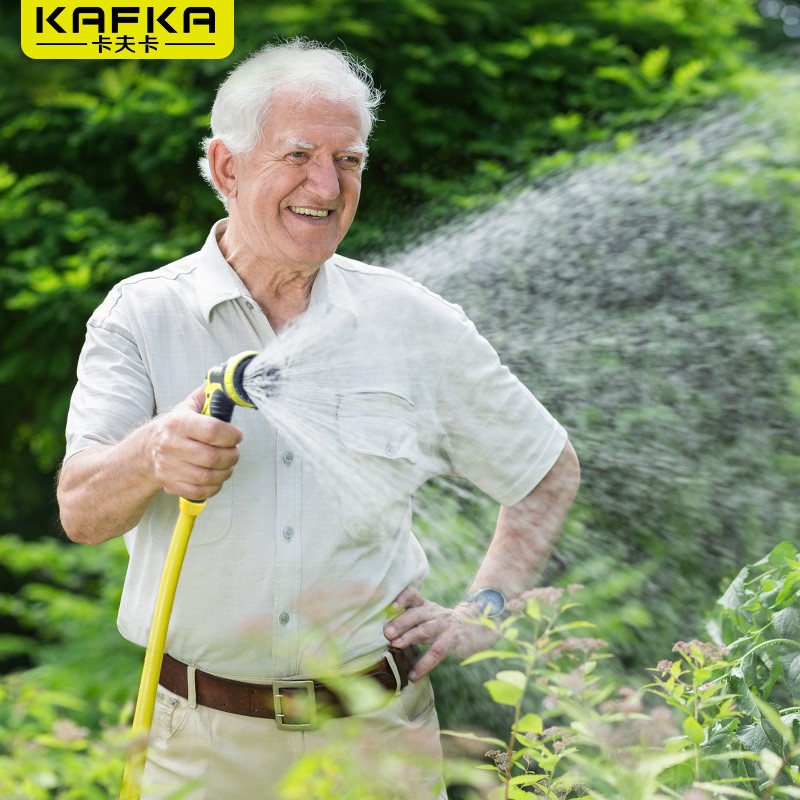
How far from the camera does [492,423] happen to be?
2.23 m

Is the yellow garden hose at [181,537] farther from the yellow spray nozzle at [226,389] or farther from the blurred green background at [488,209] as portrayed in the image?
the blurred green background at [488,209]

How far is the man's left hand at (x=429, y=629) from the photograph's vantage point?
2.06 meters

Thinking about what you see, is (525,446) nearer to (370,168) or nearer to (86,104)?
(370,168)

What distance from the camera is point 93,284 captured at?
14.3 feet

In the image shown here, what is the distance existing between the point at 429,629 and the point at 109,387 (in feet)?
2.54

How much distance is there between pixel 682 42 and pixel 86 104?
266cm

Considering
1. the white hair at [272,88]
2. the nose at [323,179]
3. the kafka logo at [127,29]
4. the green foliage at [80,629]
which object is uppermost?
the kafka logo at [127,29]

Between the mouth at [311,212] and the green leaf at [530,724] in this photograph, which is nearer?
the green leaf at [530,724]

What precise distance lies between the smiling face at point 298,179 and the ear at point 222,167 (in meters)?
0.08

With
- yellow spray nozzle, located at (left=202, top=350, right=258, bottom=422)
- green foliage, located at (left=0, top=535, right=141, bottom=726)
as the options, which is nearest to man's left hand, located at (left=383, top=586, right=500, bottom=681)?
yellow spray nozzle, located at (left=202, top=350, right=258, bottom=422)

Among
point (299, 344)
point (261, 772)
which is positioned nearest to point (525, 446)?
point (299, 344)

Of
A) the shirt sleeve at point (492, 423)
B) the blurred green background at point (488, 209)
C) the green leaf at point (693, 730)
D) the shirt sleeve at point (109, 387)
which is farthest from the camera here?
the blurred green background at point (488, 209)

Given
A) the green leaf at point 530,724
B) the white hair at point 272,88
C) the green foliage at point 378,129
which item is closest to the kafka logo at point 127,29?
the green foliage at point 378,129

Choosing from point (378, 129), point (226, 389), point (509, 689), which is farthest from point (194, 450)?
point (378, 129)
